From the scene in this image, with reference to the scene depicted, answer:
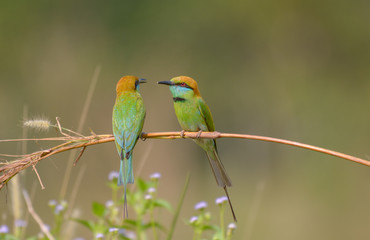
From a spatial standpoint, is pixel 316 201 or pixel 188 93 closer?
pixel 188 93

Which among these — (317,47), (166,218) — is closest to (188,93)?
(166,218)

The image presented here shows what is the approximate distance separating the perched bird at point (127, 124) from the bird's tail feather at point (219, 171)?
342mm

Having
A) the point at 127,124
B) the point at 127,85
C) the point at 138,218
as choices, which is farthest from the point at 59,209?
the point at 127,85

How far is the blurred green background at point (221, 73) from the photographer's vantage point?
9.89 meters

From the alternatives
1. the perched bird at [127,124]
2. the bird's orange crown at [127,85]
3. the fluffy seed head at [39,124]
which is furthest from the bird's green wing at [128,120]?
the fluffy seed head at [39,124]

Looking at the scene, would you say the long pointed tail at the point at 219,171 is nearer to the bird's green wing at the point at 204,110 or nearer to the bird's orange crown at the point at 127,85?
the bird's green wing at the point at 204,110

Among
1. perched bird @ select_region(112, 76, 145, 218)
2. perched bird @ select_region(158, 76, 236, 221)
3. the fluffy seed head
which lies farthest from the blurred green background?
the fluffy seed head

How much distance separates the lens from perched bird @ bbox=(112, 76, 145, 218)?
2404 millimetres

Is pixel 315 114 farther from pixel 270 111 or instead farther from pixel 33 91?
pixel 33 91

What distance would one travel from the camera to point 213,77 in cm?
1088

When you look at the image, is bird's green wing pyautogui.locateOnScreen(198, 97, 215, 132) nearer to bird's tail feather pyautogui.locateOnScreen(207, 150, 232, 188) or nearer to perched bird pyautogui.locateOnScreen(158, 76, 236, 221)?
perched bird pyautogui.locateOnScreen(158, 76, 236, 221)

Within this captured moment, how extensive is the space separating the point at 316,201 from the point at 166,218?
2499mm

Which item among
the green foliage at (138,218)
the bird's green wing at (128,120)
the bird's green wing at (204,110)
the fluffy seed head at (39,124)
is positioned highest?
the bird's green wing at (204,110)

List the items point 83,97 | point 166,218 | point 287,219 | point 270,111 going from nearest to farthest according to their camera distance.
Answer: point 166,218 < point 287,219 < point 83,97 < point 270,111
